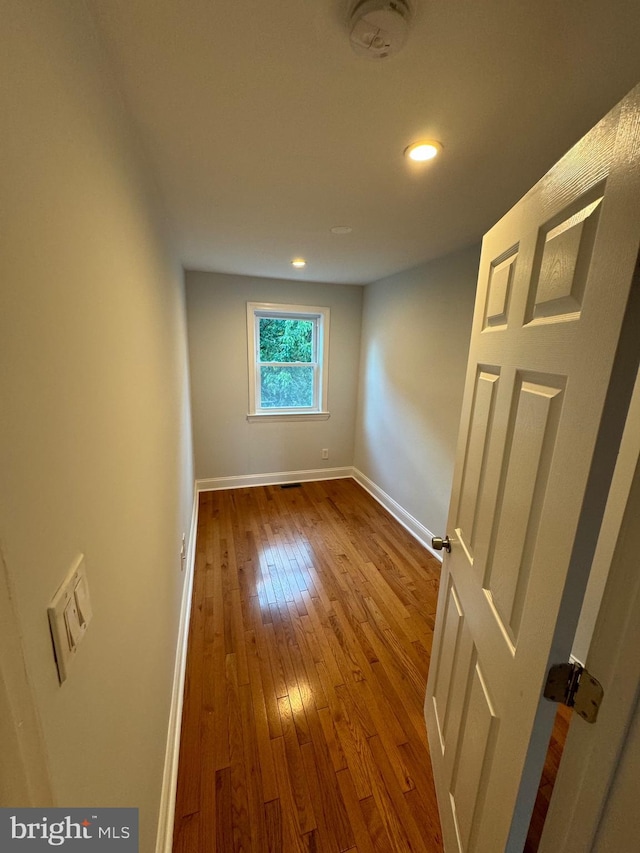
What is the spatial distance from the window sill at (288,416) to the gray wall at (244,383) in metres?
0.05

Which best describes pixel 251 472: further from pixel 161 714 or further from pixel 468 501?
pixel 468 501

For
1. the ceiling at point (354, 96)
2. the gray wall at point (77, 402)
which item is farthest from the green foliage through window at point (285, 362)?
the gray wall at point (77, 402)

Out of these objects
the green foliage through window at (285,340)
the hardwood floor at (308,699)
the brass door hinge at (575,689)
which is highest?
the green foliage through window at (285,340)

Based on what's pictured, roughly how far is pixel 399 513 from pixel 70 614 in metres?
2.98

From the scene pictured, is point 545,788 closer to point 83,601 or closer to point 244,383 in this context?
point 83,601

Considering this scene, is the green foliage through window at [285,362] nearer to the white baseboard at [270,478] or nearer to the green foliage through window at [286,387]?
the green foliage through window at [286,387]

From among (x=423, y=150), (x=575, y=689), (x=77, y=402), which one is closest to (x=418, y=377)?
(x=423, y=150)

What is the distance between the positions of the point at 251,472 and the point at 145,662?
2.91m

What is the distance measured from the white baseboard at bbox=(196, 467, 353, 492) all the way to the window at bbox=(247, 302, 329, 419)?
28.2 inches

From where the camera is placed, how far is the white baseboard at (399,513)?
278 centimetres

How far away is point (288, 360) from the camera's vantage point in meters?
3.78

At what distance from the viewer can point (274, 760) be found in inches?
51.5

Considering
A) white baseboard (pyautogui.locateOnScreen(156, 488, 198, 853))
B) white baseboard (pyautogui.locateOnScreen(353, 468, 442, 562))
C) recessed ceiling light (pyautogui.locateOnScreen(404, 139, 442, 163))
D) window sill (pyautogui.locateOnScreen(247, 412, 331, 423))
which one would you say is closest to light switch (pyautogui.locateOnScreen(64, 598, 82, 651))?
white baseboard (pyautogui.locateOnScreen(156, 488, 198, 853))

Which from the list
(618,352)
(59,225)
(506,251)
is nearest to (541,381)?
(618,352)
